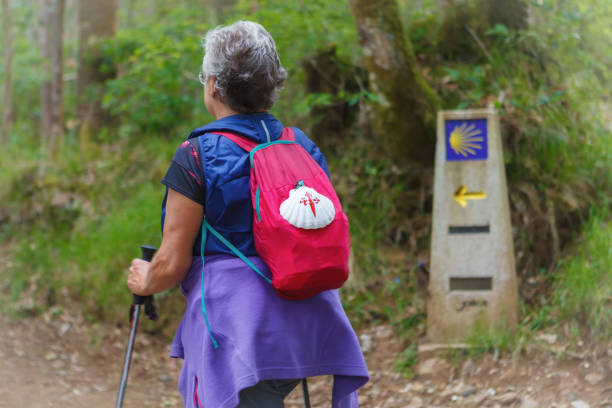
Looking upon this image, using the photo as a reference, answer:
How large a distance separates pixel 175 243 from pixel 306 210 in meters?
0.45

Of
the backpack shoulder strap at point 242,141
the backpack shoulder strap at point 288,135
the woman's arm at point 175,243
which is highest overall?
the backpack shoulder strap at point 288,135

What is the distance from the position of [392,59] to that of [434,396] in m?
2.71

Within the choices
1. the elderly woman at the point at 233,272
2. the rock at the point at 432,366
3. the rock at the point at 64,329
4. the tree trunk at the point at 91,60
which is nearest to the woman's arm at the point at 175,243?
the elderly woman at the point at 233,272

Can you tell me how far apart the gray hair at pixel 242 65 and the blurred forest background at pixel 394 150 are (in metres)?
2.85

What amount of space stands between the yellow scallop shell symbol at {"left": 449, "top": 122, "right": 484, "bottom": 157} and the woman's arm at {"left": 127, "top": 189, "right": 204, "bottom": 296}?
289 cm

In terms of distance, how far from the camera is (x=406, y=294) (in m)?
5.02

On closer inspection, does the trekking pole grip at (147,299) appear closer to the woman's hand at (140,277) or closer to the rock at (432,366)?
the woman's hand at (140,277)

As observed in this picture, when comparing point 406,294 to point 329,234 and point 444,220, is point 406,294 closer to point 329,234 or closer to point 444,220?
point 444,220

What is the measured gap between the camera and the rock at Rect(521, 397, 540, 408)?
348 centimetres

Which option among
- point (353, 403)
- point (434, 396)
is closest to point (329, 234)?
point (353, 403)

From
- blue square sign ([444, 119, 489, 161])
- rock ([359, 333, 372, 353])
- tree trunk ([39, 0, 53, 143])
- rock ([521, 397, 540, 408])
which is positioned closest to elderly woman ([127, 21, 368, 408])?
rock ([521, 397, 540, 408])

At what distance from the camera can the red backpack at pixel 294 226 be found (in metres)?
1.78

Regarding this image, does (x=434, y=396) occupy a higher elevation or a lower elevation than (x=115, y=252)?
lower

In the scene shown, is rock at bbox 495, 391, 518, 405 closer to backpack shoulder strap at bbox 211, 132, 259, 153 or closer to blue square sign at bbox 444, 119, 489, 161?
blue square sign at bbox 444, 119, 489, 161
